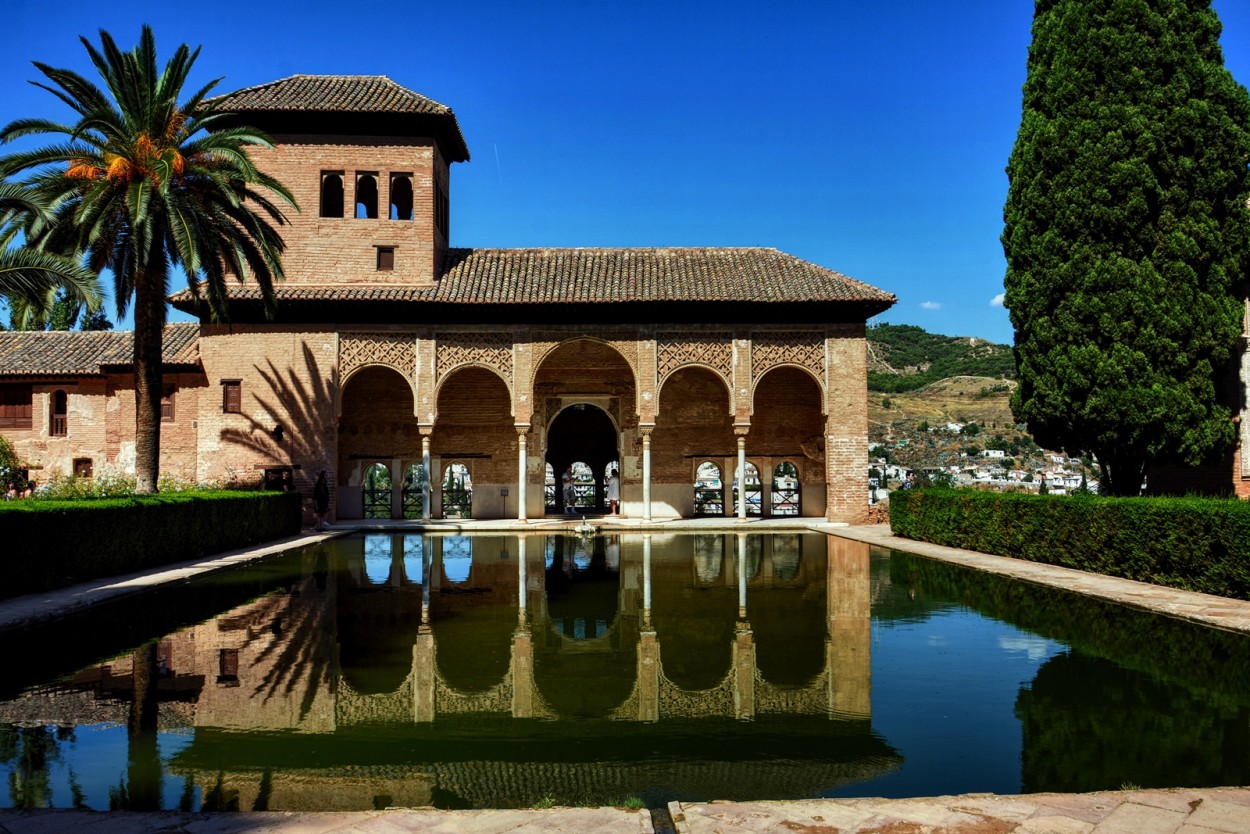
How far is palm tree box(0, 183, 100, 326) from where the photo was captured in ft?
42.3

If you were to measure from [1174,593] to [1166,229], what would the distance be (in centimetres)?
719

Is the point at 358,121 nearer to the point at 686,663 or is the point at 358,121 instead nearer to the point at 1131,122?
the point at 1131,122

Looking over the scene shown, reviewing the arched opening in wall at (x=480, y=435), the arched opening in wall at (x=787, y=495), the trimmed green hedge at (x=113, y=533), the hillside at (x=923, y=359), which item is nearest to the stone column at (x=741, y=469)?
the arched opening in wall at (x=787, y=495)

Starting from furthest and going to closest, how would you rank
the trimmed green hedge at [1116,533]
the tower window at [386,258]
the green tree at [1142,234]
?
the tower window at [386,258] → the green tree at [1142,234] → the trimmed green hedge at [1116,533]

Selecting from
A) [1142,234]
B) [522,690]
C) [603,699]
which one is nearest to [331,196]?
[1142,234]

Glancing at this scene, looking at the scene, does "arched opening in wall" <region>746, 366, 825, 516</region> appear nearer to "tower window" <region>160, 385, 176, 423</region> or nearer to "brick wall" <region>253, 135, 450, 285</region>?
"brick wall" <region>253, 135, 450, 285</region>

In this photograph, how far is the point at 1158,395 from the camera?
1431 cm

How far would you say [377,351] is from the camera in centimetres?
2278

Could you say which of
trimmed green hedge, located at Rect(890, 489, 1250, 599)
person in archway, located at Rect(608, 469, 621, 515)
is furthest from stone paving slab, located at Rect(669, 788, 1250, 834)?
person in archway, located at Rect(608, 469, 621, 515)

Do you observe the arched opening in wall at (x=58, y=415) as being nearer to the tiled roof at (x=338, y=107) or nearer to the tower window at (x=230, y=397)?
the tower window at (x=230, y=397)

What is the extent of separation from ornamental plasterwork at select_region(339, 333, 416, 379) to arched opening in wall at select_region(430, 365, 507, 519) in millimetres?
2848

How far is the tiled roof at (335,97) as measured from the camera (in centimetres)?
2275

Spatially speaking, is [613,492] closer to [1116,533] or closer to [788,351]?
[788,351]

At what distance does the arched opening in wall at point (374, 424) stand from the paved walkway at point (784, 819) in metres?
21.7
